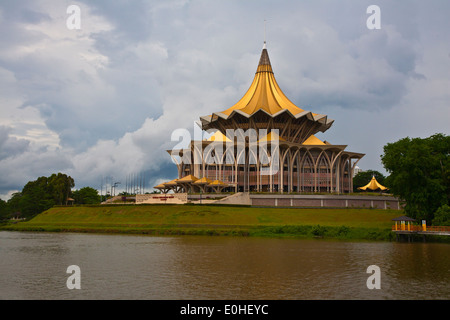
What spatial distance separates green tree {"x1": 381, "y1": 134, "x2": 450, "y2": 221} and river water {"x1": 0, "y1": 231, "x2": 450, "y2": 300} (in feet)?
27.3

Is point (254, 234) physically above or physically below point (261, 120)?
below

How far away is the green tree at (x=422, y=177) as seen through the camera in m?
43.7

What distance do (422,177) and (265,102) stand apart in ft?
156

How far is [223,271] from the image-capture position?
23672mm

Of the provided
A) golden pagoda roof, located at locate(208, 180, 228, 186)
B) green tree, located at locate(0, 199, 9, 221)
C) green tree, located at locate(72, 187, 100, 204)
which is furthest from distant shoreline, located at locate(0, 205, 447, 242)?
green tree, located at locate(0, 199, 9, 221)

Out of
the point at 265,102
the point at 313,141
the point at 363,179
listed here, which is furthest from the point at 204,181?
the point at 363,179

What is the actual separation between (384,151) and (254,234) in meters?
16.6

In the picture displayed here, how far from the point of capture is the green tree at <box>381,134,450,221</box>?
43719 millimetres

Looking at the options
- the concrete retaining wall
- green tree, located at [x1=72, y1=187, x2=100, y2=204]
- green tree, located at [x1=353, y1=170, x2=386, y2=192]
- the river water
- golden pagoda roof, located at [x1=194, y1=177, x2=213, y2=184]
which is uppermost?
green tree, located at [x1=353, y1=170, x2=386, y2=192]

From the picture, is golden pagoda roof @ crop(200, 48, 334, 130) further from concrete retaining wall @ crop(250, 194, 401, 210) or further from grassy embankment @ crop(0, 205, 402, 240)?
grassy embankment @ crop(0, 205, 402, 240)
